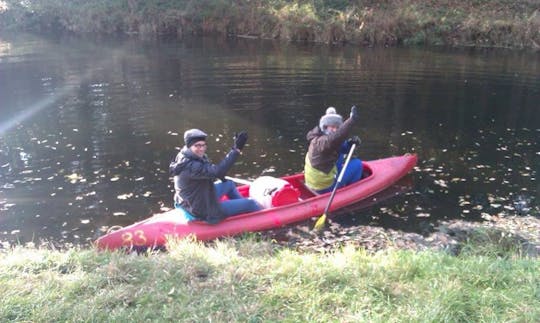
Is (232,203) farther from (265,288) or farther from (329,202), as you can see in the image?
(265,288)

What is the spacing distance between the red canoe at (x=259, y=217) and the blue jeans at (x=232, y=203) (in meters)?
0.14

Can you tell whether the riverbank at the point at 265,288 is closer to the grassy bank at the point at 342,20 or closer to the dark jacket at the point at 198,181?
the dark jacket at the point at 198,181

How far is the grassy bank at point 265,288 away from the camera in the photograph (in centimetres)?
397

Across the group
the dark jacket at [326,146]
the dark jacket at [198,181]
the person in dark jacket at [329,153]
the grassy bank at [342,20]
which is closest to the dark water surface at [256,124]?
the person in dark jacket at [329,153]

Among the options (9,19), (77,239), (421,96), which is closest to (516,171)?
(421,96)

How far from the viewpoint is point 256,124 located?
12672mm

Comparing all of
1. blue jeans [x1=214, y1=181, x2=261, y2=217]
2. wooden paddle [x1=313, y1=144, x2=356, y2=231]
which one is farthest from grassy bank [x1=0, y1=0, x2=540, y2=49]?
blue jeans [x1=214, y1=181, x2=261, y2=217]

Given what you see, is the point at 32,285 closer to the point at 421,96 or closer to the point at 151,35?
the point at 421,96

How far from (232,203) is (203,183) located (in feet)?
2.53

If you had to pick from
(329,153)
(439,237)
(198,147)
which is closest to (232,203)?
(198,147)

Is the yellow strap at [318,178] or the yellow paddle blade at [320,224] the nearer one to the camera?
the yellow paddle blade at [320,224]

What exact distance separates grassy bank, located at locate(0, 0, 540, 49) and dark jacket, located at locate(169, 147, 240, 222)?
20.5 metres

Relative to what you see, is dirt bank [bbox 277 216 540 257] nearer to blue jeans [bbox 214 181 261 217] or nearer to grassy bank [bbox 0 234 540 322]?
blue jeans [bbox 214 181 261 217]

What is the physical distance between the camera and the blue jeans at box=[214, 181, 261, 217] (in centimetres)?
733
